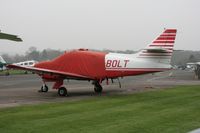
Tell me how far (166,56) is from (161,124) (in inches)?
435

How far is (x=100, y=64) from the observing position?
21688mm

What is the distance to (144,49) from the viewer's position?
21.7m

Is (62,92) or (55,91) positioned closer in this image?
(62,92)

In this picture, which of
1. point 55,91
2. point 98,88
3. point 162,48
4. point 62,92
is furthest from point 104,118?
point 55,91

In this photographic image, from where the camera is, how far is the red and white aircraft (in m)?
21.3

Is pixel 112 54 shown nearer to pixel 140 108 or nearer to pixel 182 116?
pixel 140 108

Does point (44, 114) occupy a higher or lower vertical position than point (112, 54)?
lower

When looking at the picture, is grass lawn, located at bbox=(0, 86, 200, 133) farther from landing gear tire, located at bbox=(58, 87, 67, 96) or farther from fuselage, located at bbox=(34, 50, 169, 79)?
landing gear tire, located at bbox=(58, 87, 67, 96)

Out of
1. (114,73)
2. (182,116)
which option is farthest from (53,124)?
(114,73)

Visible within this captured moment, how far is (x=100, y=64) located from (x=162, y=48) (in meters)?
3.63

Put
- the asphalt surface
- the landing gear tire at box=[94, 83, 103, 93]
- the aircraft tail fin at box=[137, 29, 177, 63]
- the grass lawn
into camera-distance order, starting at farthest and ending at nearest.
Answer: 1. the landing gear tire at box=[94, 83, 103, 93]
2. the aircraft tail fin at box=[137, 29, 177, 63]
3. the asphalt surface
4. the grass lawn

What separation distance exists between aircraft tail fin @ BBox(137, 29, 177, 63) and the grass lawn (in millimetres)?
6081

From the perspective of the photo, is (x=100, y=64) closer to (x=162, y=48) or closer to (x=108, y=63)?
(x=108, y=63)

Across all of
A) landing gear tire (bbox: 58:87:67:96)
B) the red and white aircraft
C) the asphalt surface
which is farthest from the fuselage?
the asphalt surface
